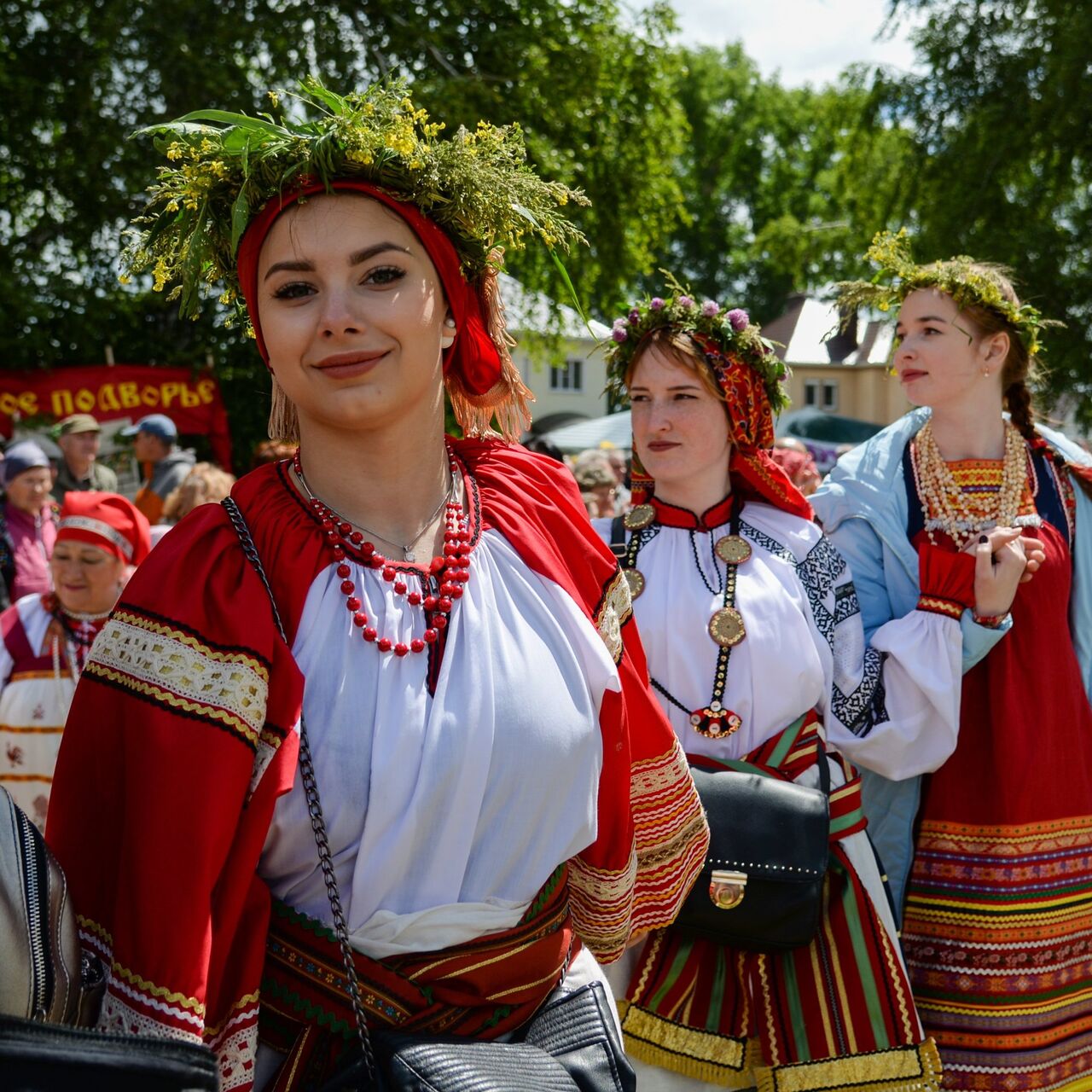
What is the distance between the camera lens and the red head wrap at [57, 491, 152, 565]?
4.33 m

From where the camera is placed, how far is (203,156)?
1958 mm

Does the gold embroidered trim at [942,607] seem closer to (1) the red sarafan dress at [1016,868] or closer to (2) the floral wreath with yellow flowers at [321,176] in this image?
(1) the red sarafan dress at [1016,868]

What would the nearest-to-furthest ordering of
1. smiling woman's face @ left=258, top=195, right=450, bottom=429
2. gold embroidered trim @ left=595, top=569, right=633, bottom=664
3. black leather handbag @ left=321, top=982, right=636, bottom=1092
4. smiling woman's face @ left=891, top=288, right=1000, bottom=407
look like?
black leather handbag @ left=321, top=982, right=636, bottom=1092, smiling woman's face @ left=258, top=195, right=450, bottom=429, gold embroidered trim @ left=595, top=569, right=633, bottom=664, smiling woman's face @ left=891, top=288, right=1000, bottom=407

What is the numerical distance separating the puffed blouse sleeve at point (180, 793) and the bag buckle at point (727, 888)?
4.98 ft

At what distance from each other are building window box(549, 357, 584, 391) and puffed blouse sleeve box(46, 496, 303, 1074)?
34800 millimetres

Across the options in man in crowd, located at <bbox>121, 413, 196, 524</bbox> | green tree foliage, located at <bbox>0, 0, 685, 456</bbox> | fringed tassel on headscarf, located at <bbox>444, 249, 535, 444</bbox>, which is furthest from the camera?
green tree foliage, located at <bbox>0, 0, 685, 456</bbox>

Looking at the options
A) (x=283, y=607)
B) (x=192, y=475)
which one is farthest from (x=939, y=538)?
(x=192, y=475)

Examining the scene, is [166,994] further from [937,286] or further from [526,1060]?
[937,286]

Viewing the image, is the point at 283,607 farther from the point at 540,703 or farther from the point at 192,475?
the point at 192,475

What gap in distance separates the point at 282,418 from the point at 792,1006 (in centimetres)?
193

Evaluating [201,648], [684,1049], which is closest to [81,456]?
[684,1049]

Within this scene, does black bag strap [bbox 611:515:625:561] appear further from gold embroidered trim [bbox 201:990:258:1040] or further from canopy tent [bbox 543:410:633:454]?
canopy tent [bbox 543:410:633:454]

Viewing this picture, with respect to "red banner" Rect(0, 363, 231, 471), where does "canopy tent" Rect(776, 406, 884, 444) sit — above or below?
below

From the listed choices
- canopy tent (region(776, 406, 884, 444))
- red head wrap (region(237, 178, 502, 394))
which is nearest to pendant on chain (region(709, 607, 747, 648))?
A: red head wrap (region(237, 178, 502, 394))
